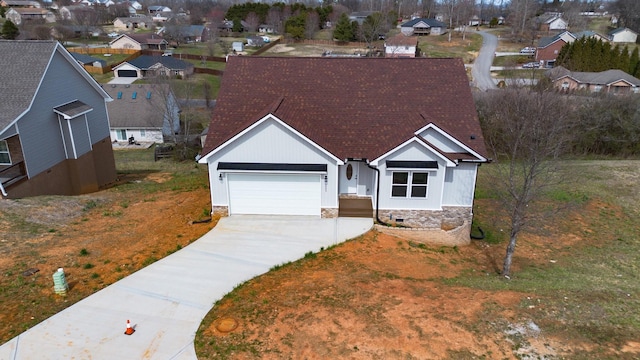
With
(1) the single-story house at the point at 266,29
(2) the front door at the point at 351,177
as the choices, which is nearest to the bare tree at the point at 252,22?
(1) the single-story house at the point at 266,29

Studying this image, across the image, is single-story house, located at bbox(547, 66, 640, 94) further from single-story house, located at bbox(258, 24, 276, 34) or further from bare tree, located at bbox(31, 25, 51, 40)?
→ bare tree, located at bbox(31, 25, 51, 40)

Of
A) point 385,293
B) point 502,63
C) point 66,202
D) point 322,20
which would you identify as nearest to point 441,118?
point 385,293

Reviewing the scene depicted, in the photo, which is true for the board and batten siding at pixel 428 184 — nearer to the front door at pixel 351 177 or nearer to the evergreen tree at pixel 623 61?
the front door at pixel 351 177

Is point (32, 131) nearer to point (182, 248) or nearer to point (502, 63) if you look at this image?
point (182, 248)

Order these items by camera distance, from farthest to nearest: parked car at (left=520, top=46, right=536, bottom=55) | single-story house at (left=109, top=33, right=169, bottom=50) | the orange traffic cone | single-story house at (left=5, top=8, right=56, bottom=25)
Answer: single-story house at (left=5, top=8, right=56, bottom=25), single-story house at (left=109, top=33, right=169, bottom=50), parked car at (left=520, top=46, right=536, bottom=55), the orange traffic cone

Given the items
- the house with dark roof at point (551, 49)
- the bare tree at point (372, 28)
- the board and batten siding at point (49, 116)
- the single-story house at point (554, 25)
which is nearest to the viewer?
the board and batten siding at point (49, 116)

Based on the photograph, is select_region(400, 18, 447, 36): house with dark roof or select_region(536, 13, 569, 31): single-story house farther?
select_region(400, 18, 447, 36): house with dark roof

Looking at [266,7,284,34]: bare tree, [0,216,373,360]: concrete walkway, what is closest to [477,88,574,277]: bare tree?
[0,216,373,360]: concrete walkway
